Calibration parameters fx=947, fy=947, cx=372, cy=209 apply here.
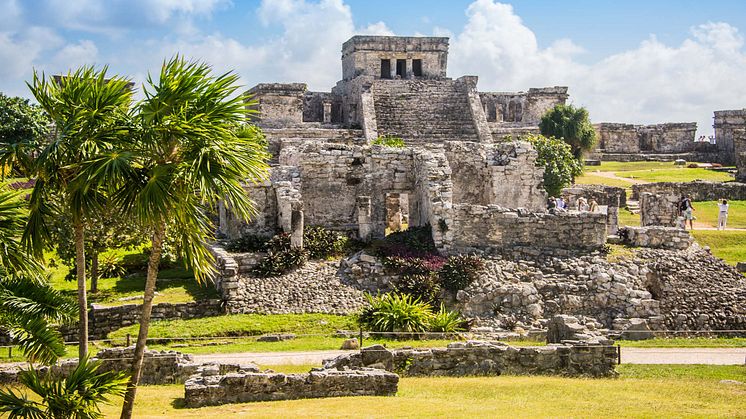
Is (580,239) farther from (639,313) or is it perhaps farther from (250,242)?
(250,242)

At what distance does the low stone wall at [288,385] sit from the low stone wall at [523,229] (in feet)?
33.1

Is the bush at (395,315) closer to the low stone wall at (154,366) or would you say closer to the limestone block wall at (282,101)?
the low stone wall at (154,366)

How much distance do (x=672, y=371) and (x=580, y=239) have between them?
825cm

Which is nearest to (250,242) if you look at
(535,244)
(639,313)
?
(535,244)

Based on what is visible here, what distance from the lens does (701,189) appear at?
39344 mm

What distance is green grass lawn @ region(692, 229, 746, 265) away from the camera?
27422mm

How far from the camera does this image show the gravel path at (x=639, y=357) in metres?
17.9

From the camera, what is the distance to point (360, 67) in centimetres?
4544

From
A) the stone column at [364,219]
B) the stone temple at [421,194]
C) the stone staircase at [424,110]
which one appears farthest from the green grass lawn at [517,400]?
the stone staircase at [424,110]

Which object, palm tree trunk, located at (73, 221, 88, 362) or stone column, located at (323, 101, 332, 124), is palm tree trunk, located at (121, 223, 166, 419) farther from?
stone column, located at (323, 101, 332, 124)

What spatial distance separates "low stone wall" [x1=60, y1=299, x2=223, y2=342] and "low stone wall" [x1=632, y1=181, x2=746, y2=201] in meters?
22.3

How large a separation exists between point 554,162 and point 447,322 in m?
16.0

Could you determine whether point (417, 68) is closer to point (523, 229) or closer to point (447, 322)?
point (523, 229)

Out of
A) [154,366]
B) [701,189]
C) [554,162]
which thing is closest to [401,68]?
[554,162]
